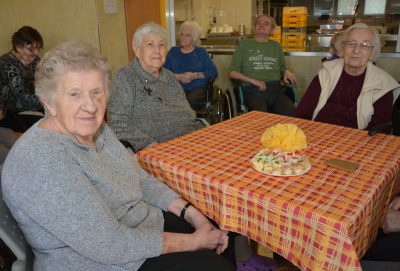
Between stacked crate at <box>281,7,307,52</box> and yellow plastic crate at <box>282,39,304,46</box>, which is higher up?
stacked crate at <box>281,7,307,52</box>

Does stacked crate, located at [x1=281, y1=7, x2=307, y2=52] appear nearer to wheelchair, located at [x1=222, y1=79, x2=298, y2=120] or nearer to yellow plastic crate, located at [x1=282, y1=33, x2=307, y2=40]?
yellow plastic crate, located at [x1=282, y1=33, x2=307, y2=40]

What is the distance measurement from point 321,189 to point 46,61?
971 mm

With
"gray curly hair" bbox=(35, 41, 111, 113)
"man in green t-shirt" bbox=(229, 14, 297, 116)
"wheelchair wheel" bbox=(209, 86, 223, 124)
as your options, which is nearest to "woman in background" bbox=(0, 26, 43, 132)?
"wheelchair wheel" bbox=(209, 86, 223, 124)

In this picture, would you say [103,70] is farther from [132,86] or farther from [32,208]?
[132,86]

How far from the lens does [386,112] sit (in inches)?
81.3

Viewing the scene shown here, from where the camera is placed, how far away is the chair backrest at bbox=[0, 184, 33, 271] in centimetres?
94

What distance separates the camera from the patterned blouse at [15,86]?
2910 mm

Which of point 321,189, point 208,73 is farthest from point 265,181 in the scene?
point 208,73

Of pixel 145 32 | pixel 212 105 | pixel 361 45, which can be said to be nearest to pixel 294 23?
pixel 212 105

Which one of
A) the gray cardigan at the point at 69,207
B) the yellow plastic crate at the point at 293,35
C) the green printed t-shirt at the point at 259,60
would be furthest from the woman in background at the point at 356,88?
the yellow plastic crate at the point at 293,35

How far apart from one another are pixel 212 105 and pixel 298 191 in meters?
2.43

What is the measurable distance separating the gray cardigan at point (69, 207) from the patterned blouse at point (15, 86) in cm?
219

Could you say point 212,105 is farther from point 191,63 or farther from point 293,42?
point 293,42

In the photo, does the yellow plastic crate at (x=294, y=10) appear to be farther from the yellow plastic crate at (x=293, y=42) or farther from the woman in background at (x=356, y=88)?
the woman in background at (x=356, y=88)
